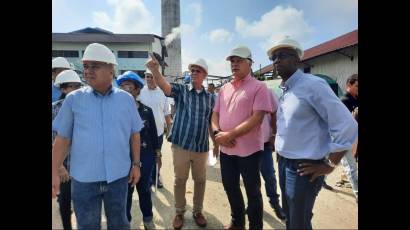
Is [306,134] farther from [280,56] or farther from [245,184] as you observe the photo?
[245,184]

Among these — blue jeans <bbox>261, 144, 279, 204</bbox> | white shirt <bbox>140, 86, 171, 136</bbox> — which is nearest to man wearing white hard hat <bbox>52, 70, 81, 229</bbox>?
white shirt <bbox>140, 86, 171, 136</bbox>

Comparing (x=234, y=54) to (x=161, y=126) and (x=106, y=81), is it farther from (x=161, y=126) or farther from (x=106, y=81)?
(x=161, y=126)

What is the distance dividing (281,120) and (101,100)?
122cm

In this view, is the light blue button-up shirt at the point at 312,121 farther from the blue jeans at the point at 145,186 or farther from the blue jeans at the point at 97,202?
the blue jeans at the point at 145,186

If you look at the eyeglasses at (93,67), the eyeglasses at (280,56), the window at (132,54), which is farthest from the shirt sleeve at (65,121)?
the window at (132,54)

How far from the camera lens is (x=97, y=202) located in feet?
5.73

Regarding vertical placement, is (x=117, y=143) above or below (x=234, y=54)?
below

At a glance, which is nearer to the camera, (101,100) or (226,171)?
(101,100)

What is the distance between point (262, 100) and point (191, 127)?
79 centimetres

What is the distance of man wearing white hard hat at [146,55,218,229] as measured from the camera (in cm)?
260

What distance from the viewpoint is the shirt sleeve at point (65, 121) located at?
5.43 feet
